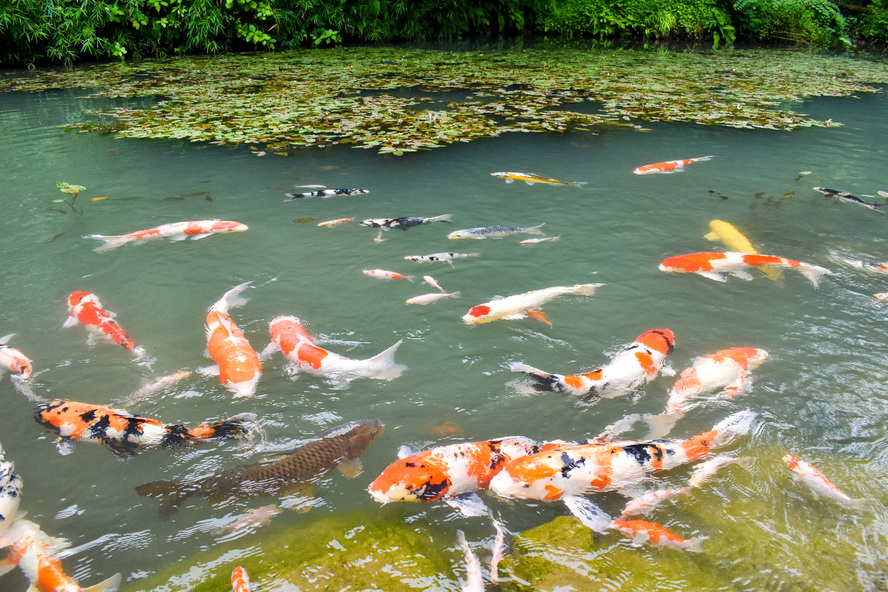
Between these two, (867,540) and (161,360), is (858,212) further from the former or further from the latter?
(161,360)

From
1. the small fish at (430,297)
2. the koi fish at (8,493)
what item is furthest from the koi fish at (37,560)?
the small fish at (430,297)

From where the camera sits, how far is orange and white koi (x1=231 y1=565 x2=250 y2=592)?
1.92m

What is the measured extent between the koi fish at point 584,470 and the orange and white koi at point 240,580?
3.29 feet

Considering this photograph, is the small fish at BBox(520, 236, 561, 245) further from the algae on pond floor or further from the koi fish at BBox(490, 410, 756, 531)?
the algae on pond floor

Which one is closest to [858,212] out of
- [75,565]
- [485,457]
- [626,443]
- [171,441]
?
[626,443]

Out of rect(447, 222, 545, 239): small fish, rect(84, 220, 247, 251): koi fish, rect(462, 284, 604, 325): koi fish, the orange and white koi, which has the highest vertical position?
rect(84, 220, 247, 251): koi fish

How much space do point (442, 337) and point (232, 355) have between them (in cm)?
122

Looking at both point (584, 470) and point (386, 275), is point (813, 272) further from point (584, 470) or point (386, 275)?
point (386, 275)

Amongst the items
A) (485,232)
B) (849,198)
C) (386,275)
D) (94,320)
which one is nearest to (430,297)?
(386,275)

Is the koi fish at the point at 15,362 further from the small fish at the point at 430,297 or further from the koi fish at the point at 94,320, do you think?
the small fish at the point at 430,297

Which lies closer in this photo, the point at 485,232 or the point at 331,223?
the point at 485,232

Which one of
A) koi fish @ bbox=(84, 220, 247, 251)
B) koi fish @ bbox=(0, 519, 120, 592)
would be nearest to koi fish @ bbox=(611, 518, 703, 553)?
koi fish @ bbox=(0, 519, 120, 592)

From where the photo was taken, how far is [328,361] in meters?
3.07

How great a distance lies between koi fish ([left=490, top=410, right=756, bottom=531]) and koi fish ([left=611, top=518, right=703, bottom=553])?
0.32ft
